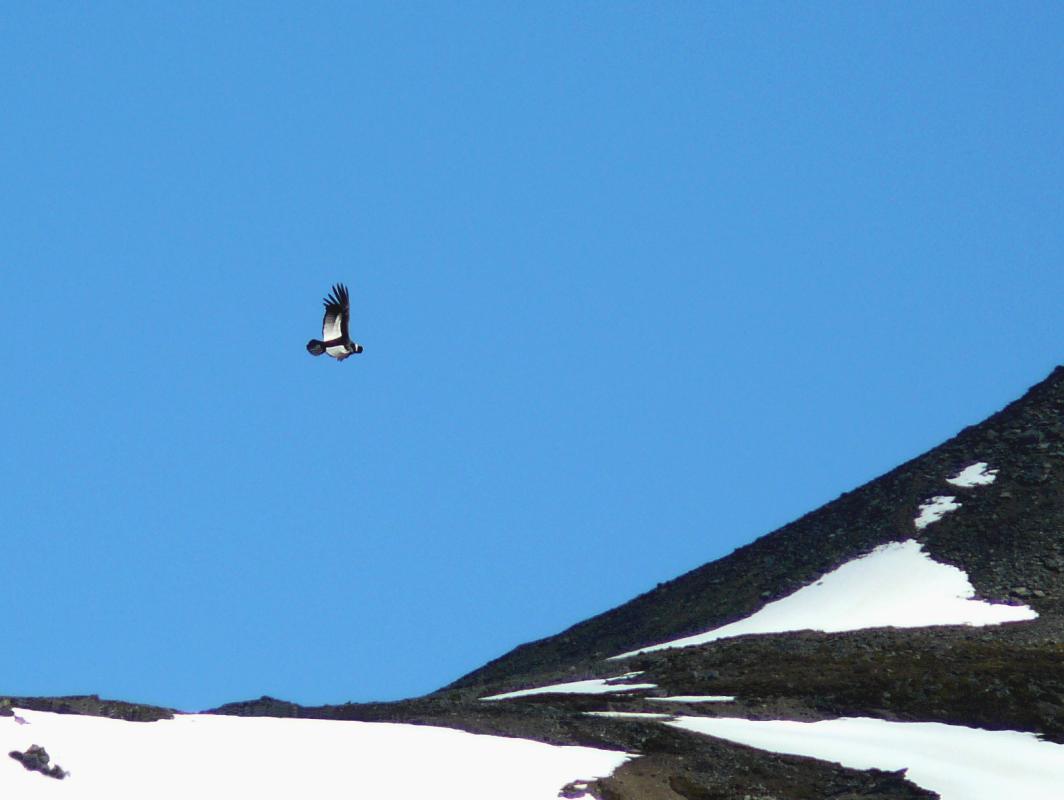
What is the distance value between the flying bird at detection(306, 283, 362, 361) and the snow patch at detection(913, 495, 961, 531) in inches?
2452

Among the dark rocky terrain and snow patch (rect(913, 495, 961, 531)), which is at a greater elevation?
snow patch (rect(913, 495, 961, 531))

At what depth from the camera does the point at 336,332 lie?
43.4m

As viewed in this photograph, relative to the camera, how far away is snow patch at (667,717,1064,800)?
5096cm

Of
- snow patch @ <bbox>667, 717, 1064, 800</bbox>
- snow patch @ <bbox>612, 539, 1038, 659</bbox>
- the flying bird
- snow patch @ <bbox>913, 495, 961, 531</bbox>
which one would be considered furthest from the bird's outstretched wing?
snow patch @ <bbox>913, 495, 961, 531</bbox>

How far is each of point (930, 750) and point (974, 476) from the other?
53.5 meters

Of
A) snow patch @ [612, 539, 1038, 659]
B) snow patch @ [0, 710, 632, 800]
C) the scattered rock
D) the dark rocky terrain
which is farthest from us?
snow patch @ [612, 539, 1038, 659]

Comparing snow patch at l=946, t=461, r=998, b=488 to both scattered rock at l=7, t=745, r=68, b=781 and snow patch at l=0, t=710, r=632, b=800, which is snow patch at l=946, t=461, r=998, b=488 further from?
scattered rock at l=7, t=745, r=68, b=781

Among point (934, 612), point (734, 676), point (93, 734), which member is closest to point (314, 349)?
point (93, 734)

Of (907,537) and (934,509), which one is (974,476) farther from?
(907,537)

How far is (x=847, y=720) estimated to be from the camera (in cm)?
6119

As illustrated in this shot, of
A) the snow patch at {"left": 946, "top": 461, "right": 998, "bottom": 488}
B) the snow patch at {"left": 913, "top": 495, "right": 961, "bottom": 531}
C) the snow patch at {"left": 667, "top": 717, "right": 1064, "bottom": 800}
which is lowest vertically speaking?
the snow patch at {"left": 667, "top": 717, "right": 1064, "bottom": 800}

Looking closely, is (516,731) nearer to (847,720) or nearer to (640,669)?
(847,720)

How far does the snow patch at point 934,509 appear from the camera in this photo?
100m

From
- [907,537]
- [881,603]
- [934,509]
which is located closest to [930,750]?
[881,603]
